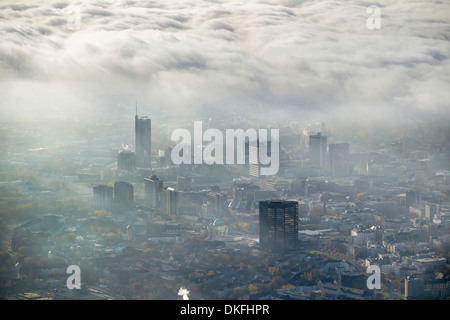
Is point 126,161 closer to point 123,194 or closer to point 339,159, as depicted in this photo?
point 123,194

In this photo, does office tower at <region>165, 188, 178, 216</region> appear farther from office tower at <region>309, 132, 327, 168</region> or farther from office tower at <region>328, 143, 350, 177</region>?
office tower at <region>309, 132, 327, 168</region>

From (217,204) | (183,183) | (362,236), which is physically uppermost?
(183,183)

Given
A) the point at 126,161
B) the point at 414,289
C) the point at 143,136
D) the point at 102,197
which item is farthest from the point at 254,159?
the point at 414,289

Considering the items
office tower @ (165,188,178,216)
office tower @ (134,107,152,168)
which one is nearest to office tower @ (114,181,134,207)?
office tower @ (165,188,178,216)

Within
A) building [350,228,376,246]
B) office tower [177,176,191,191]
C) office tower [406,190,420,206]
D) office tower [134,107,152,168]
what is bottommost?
building [350,228,376,246]

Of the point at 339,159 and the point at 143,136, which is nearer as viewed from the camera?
the point at 143,136

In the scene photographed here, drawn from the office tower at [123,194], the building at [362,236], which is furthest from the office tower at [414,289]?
the office tower at [123,194]
